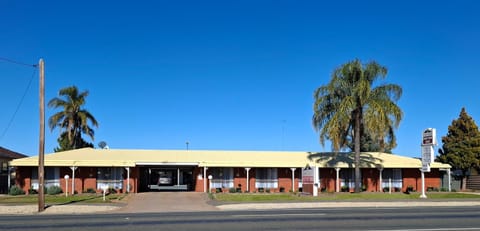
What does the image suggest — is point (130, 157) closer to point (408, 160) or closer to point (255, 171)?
point (255, 171)

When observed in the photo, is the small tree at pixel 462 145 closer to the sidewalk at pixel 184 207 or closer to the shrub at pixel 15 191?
the sidewalk at pixel 184 207

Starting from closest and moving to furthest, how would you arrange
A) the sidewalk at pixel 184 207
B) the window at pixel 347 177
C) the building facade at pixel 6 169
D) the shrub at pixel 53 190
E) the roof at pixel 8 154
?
the sidewalk at pixel 184 207, the shrub at pixel 53 190, the building facade at pixel 6 169, the window at pixel 347 177, the roof at pixel 8 154

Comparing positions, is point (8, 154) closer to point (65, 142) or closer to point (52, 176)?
point (65, 142)

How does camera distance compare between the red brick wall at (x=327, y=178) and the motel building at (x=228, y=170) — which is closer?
the motel building at (x=228, y=170)

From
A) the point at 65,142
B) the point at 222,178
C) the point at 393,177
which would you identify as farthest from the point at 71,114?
the point at 393,177

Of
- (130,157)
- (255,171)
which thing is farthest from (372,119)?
(130,157)

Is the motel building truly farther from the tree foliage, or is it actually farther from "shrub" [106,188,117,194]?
the tree foliage

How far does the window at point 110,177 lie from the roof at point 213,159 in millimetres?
864

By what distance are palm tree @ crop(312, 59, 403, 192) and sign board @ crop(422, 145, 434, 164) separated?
2381mm

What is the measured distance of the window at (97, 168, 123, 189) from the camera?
3769 cm

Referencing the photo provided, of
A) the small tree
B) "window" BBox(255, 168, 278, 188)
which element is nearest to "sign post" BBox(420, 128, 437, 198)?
"window" BBox(255, 168, 278, 188)

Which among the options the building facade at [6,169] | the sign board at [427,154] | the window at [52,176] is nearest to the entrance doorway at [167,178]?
the window at [52,176]

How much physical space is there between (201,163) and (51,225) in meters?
22.6

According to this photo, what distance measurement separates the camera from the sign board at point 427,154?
105 ft
